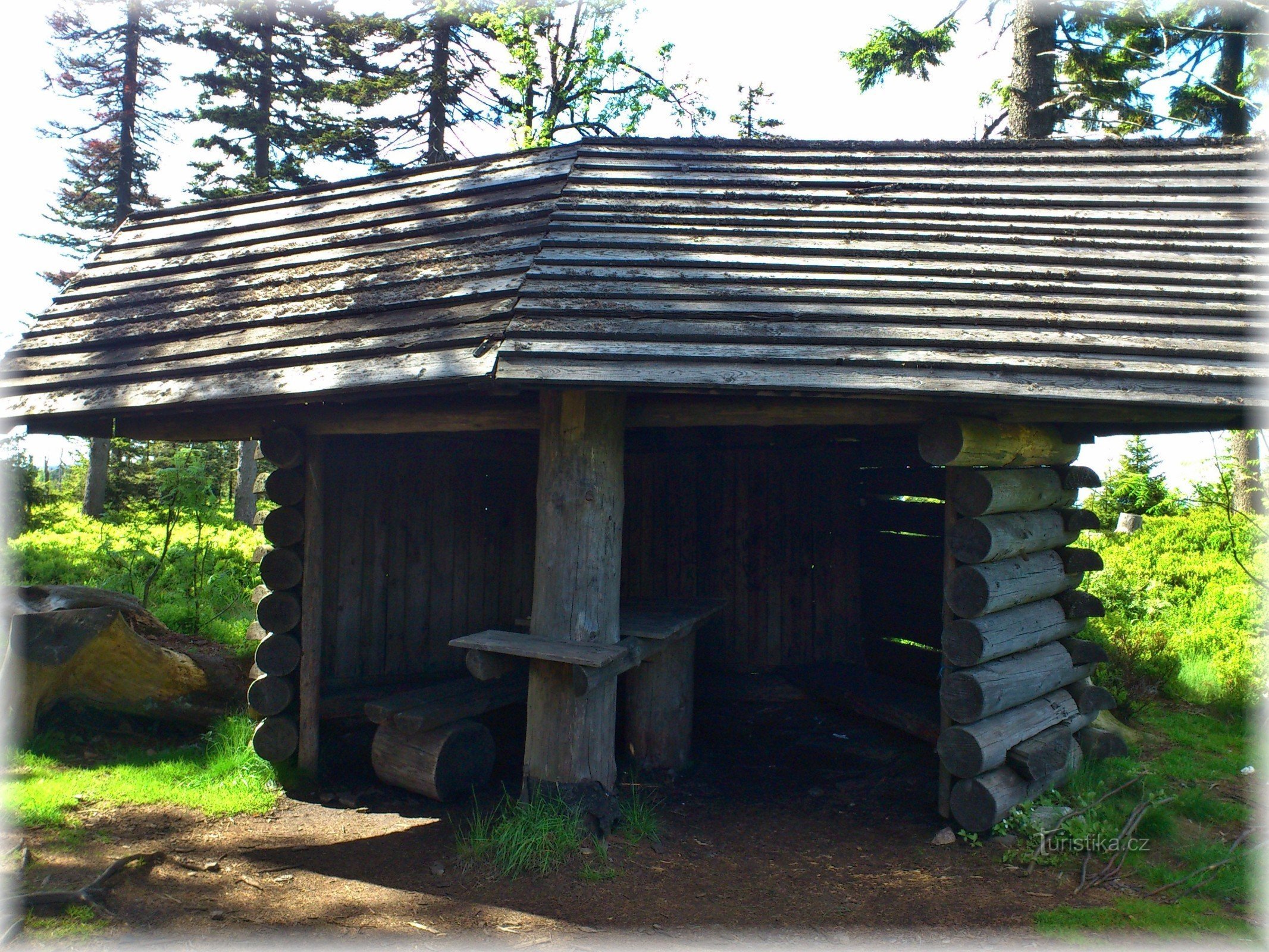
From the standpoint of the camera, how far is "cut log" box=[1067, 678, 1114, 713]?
6.05 m

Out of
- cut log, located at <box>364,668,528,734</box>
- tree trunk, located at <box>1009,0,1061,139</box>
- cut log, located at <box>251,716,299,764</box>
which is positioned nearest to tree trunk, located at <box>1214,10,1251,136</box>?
tree trunk, located at <box>1009,0,1061,139</box>

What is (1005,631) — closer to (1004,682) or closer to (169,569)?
(1004,682)

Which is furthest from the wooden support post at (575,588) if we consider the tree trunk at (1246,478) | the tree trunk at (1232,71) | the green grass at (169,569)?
the tree trunk at (1232,71)

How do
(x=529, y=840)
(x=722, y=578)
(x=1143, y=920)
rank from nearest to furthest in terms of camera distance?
1. (x=1143, y=920)
2. (x=529, y=840)
3. (x=722, y=578)

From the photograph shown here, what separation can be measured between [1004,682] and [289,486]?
5.12 metres

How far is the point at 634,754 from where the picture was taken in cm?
616

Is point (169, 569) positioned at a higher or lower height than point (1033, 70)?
lower

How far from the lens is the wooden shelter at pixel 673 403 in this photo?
4.78 metres

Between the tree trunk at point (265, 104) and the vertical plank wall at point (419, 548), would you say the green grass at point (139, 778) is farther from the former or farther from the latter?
the tree trunk at point (265, 104)

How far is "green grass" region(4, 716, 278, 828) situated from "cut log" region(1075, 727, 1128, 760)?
5.83m

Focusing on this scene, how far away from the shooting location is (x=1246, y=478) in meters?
10.8

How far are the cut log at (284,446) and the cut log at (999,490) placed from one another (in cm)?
455

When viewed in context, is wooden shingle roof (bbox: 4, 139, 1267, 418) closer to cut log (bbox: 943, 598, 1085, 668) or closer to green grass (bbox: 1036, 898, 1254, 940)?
cut log (bbox: 943, 598, 1085, 668)

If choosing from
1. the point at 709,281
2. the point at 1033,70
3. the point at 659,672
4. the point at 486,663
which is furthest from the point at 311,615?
the point at 1033,70
